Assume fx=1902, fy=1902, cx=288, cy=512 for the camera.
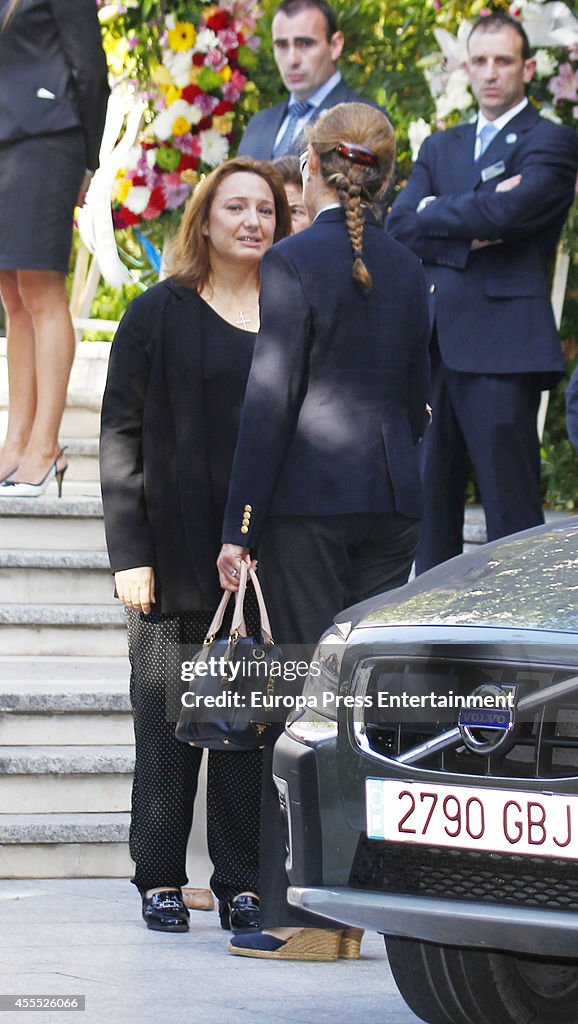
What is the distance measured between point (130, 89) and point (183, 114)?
0.58 m

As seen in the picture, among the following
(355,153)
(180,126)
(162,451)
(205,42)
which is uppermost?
(205,42)

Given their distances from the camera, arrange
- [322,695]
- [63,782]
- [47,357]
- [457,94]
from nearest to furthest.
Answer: [322,695]
[63,782]
[47,357]
[457,94]

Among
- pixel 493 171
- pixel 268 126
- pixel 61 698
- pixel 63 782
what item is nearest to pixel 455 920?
pixel 63 782

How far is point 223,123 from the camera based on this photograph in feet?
29.3

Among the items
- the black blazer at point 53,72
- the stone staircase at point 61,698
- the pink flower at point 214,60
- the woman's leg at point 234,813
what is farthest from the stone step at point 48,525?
the pink flower at point 214,60

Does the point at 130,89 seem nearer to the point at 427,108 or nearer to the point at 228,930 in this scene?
the point at 427,108

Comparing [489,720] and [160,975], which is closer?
[489,720]

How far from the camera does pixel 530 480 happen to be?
269 inches

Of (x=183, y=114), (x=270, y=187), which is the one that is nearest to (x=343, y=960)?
(x=270, y=187)

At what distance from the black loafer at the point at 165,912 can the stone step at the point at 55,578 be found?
6.25ft

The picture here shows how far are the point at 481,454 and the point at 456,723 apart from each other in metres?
3.48

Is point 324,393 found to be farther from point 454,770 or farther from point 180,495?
point 454,770

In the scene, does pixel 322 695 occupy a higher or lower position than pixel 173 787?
higher

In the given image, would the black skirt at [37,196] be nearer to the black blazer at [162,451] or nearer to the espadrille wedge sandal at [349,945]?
the black blazer at [162,451]
